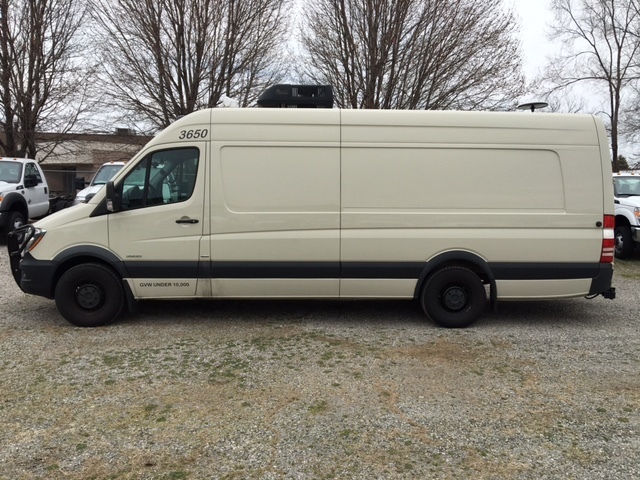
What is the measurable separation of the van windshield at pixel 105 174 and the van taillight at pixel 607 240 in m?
11.7

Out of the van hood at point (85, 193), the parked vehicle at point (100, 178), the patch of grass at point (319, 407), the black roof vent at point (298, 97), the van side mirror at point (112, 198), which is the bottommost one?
the patch of grass at point (319, 407)

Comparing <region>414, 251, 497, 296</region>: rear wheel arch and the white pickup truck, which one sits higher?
the white pickup truck

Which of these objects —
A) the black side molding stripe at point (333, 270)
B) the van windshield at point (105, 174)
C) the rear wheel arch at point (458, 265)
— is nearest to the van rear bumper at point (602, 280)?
the black side molding stripe at point (333, 270)

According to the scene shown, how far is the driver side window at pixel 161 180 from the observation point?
5414 mm

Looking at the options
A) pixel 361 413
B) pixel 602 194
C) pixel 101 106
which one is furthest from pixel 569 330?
pixel 101 106

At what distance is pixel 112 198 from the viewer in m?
5.31

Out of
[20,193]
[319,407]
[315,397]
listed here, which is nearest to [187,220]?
[315,397]

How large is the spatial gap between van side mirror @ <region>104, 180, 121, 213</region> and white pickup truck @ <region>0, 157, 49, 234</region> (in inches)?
259

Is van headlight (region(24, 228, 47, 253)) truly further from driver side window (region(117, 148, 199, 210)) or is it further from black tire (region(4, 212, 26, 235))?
black tire (region(4, 212, 26, 235))

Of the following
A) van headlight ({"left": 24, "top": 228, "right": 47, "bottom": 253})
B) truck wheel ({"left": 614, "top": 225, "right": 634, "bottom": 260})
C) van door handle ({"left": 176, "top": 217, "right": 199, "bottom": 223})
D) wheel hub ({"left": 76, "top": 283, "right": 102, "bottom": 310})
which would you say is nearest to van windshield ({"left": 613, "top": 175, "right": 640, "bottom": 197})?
truck wheel ({"left": 614, "top": 225, "right": 634, "bottom": 260})

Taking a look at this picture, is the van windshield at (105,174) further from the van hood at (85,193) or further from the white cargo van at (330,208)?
the white cargo van at (330,208)

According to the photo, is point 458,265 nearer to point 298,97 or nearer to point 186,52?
point 298,97

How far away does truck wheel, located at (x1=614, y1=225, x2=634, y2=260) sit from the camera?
10.7 metres

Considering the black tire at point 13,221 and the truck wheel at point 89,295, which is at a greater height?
the black tire at point 13,221
